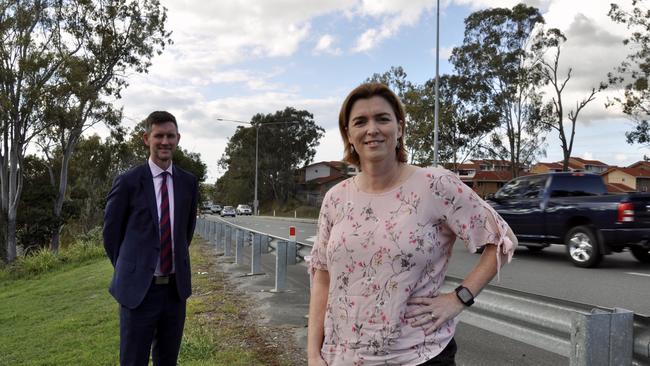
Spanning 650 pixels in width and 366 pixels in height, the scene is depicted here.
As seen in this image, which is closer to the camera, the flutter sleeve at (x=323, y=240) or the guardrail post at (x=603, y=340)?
the guardrail post at (x=603, y=340)

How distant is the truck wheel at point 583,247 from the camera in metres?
10.5

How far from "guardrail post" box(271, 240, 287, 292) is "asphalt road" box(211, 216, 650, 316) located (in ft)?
10.2

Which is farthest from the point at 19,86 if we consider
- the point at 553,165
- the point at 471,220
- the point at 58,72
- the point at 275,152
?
the point at 553,165

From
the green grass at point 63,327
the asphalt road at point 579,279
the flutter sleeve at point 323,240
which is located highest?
the flutter sleeve at point 323,240

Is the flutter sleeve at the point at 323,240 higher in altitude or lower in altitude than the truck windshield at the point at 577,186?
lower

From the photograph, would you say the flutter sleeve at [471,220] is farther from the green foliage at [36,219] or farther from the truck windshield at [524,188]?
the green foliage at [36,219]

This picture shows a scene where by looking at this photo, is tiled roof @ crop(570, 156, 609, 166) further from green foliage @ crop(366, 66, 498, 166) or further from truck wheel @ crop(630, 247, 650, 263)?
truck wheel @ crop(630, 247, 650, 263)

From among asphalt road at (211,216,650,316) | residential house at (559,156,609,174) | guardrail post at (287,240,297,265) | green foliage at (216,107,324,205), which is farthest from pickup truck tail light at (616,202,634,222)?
residential house at (559,156,609,174)

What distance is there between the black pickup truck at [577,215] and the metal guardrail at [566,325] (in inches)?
332

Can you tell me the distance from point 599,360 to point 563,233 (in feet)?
34.1

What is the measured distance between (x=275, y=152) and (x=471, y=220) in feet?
220

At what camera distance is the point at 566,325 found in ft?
7.34

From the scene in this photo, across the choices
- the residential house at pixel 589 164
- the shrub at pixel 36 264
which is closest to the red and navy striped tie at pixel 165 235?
the shrub at pixel 36 264

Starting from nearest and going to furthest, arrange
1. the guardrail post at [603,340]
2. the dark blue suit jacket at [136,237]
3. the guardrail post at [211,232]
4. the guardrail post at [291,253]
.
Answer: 1. the guardrail post at [603,340]
2. the dark blue suit jacket at [136,237]
3. the guardrail post at [291,253]
4. the guardrail post at [211,232]
